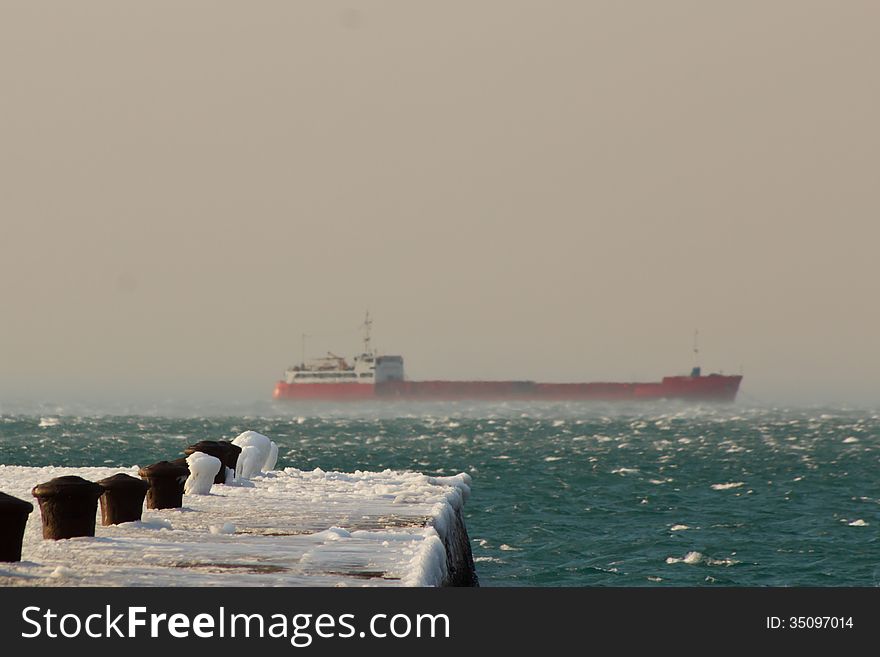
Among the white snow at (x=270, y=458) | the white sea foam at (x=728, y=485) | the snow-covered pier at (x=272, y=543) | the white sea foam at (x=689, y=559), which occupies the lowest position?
the white sea foam at (x=728, y=485)

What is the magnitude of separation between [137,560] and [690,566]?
14.2m

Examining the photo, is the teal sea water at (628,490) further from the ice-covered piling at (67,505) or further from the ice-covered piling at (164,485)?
the ice-covered piling at (67,505)

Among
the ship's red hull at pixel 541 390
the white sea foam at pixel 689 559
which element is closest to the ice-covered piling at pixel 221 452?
the white sea foam at pixel 689 559

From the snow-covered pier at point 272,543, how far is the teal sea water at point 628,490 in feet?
13.3

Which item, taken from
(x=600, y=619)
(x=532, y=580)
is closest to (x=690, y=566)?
(x=532, y=580)

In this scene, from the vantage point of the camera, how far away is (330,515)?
17.6 meters

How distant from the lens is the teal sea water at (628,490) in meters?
24.2

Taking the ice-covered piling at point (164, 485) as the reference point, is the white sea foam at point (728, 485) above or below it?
below

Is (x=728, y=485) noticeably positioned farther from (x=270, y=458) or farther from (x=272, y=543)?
(x=272, y=543)

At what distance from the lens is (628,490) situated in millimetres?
40469

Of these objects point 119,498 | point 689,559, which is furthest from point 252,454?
point 689,559

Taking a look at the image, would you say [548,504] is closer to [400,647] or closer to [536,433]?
[400,647]

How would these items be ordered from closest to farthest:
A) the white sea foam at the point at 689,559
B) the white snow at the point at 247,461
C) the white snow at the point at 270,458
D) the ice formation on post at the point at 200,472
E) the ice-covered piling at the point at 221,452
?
the ice formation on post at the point at 200,472 → the ice-covered piling at the point at 221,452 → the white snow at the point at 247,461 → the white snow at the point at 270,458 → the white sea foam at the point at 689,559

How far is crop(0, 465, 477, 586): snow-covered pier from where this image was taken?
12.2 metres
